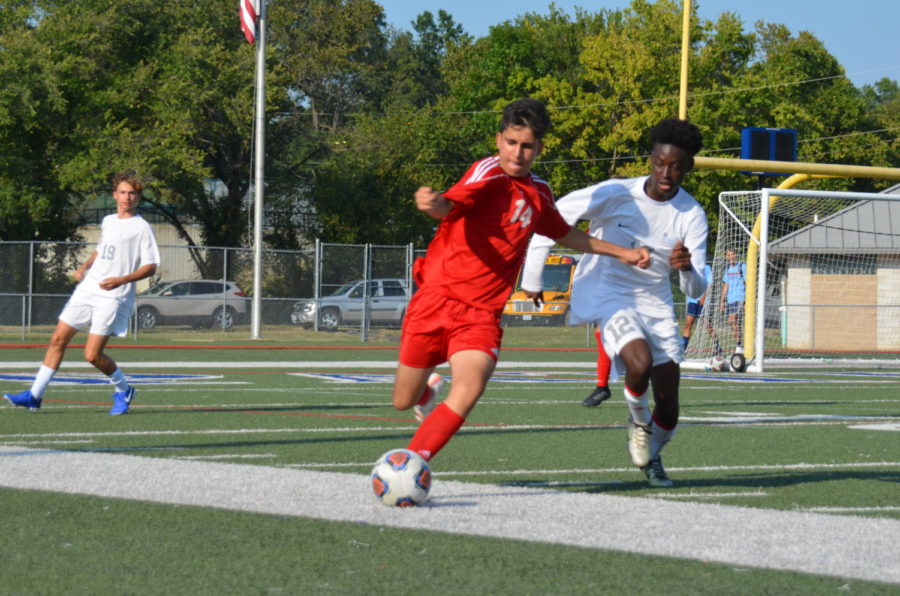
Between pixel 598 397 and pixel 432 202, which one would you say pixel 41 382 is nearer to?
pixel 598 397

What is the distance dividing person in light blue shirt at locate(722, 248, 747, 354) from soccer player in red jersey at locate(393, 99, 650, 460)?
15545 millimetres

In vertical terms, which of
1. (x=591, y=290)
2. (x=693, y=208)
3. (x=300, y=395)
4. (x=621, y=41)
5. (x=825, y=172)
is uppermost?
(x=621, y=41)

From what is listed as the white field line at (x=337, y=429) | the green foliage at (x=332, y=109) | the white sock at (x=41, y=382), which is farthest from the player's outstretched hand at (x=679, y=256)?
the green foliage at (x=332, y=109)

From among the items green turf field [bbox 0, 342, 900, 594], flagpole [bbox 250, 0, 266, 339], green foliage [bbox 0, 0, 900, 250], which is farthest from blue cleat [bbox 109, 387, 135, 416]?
green foliage [bbox 0, 0, 900, 250]

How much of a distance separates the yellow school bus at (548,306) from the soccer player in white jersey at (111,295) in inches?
892

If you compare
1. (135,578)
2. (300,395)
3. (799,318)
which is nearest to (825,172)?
(799,318)

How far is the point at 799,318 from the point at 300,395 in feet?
49.3

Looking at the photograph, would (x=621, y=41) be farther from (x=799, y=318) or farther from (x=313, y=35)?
(x=799, y=318)

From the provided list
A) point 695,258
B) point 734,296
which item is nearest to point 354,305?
point 734,296

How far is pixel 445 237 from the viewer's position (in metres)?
5.96

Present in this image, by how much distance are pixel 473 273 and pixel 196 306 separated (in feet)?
83.8

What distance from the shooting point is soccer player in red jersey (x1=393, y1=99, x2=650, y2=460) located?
18.9 feet

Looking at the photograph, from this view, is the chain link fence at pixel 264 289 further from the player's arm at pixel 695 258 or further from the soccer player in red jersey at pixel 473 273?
the soccer player in red jersey at pixel 473 273

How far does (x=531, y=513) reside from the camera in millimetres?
5660
